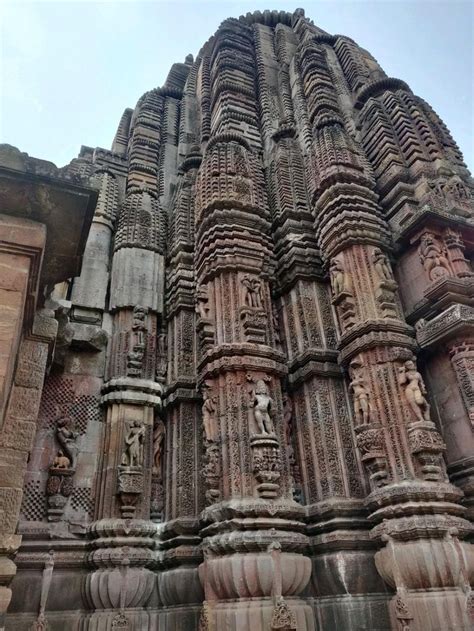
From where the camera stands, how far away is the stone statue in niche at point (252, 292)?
9.62m

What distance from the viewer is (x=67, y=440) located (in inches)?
375

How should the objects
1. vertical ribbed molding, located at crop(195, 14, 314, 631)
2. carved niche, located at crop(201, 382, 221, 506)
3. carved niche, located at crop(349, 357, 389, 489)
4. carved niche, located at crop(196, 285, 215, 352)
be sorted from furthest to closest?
carved niche, located at crop(196, 285, 215, 352)
carved niche, located at crop(201, 382, 221, 506)
carved niche, located at crop(349, 357, 389, 489)
vertical ribbed molding, located at crop(195, 14, 314, 631)

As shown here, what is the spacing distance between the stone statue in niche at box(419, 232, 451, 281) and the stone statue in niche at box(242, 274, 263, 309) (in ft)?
11.3

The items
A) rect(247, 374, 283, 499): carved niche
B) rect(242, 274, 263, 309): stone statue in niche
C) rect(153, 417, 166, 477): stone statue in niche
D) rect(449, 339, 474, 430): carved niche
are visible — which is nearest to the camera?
rect(247, 374, 283, 499): carved niche

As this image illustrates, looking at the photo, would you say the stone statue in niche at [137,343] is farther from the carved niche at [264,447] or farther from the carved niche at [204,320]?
the carved niche at [264,447]

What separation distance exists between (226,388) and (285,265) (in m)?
3.74

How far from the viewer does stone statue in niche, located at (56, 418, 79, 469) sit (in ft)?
30.8

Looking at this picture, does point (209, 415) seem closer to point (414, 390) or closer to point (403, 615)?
point (414, 390)

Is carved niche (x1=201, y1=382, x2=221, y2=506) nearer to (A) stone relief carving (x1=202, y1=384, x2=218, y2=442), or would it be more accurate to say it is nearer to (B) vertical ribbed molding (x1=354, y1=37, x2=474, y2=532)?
(A) stone relief carving (x1=202, y1=384, x2=218, y2=442)

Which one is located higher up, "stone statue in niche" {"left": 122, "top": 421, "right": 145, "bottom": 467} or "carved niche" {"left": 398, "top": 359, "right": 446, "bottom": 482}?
"stone statue in niche" {"left": 122, "top": 421, "right": 145, "bottom": 467}

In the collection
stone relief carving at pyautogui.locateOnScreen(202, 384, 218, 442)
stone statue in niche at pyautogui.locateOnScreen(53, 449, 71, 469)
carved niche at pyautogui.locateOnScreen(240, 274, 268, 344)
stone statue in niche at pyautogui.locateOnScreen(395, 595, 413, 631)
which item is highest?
carved niche at pyautogui.locateOnScreen(240, 274, 268, 344)

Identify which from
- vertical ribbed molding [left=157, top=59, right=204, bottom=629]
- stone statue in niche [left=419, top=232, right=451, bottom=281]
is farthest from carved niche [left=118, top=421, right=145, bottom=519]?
stone statue in niche [left=419, top=232, right=451, bottom=281]

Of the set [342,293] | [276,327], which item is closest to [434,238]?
[342,293]

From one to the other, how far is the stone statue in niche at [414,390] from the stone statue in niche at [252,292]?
309 cm
